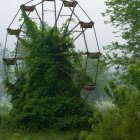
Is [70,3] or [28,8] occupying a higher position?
[70,3]

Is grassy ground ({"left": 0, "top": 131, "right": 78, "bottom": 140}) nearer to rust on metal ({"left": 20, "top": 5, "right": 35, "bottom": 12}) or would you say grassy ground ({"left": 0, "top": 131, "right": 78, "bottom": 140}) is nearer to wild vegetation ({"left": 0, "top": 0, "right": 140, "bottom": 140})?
wild vegetation ({"left": 0, "top": 0, "right": 140, "bottom": 140})

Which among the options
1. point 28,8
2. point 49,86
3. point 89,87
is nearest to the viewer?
point 49,86

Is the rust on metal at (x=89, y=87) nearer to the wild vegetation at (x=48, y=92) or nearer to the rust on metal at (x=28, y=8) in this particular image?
the wild vegetation at (x=48, y=92)

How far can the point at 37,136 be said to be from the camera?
69.6 ft

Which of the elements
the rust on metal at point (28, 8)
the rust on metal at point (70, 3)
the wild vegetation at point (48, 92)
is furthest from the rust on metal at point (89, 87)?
the rust on metal at point (28, 8)

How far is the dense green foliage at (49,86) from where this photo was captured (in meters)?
23.2

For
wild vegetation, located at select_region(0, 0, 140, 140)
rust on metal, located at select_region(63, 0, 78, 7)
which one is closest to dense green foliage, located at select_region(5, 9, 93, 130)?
wild vegetation, located at select_region(0, 0, 140, 140)

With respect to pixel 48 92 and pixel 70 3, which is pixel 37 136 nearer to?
pixel 48 92

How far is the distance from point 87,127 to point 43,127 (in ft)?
8.24

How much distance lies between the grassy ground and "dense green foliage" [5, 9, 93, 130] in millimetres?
1140

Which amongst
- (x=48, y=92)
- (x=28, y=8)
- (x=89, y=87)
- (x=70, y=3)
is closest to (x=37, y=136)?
(x=48, y=92)

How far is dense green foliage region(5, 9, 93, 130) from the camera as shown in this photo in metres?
23.2

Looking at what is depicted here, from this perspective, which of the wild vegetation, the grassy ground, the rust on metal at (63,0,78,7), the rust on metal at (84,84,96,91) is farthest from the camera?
the rust on metal at (63,0,78,7)

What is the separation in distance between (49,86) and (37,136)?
365 cm
